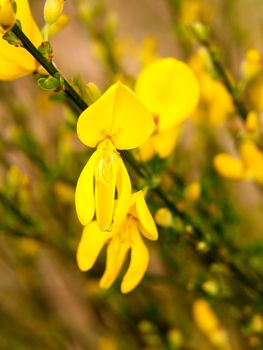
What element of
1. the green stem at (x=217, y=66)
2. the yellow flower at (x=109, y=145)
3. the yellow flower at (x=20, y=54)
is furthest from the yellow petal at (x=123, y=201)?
the green stem at (x=217, y=66)

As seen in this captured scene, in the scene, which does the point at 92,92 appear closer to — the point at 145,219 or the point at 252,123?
the point at 145,219

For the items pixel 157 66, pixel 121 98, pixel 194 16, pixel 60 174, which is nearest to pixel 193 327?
pixel 60 174

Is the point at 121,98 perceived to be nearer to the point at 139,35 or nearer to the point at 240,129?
the point at 240,129

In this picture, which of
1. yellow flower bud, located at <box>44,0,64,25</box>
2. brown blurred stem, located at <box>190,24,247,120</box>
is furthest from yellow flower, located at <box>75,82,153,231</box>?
brown blurred stem, located at <box>190,24,247,120</box>

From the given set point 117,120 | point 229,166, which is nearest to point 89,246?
point 117,120

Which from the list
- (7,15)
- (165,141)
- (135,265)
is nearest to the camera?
(7,15)
